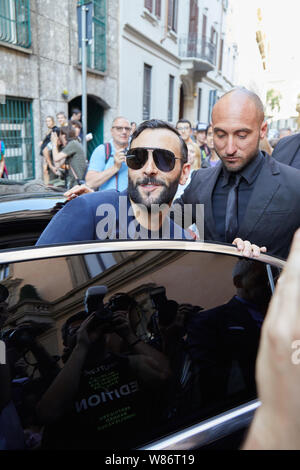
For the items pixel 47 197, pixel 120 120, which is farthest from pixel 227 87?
pixel 47 197

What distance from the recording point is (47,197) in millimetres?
2207

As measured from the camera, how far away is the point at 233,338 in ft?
4.32

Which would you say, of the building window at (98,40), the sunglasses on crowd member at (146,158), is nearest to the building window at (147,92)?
the building window at (98,40)

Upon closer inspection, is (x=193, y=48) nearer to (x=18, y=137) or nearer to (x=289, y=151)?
(x=18, y=137)

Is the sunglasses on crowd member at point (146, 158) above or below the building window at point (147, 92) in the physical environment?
below

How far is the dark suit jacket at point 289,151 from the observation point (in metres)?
2.59

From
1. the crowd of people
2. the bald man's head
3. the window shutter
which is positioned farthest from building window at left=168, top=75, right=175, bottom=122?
the bald man's head

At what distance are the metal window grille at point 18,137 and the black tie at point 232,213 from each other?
6.71 metres

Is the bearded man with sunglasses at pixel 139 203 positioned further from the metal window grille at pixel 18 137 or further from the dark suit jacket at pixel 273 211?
the metal window grille at pixel 18 137

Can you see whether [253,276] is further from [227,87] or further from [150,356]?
[227,87]

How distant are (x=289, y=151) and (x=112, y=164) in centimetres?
169

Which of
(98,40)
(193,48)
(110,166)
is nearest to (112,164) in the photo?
(110,166)

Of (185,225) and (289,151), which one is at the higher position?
(289,151)

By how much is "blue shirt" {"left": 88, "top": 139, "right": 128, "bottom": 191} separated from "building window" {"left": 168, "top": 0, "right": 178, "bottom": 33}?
521 inches
